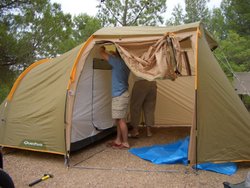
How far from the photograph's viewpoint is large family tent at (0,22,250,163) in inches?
147

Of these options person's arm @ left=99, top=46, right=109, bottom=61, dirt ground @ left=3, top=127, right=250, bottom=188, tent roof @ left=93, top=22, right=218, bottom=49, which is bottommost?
dirt ground @ left=3, top=127, right=250, bottom=188

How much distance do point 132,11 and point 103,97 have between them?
12.8 meters

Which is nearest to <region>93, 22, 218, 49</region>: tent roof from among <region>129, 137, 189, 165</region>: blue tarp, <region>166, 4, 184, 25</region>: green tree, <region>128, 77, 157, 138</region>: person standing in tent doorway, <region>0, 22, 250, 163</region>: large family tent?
<region>0, 22, 250, 163</region>: large family tent

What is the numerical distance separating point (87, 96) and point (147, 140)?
54.9 inches

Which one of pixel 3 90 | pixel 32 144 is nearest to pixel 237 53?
pixel 3 90

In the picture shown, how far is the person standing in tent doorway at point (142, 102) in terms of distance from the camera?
5555 mm

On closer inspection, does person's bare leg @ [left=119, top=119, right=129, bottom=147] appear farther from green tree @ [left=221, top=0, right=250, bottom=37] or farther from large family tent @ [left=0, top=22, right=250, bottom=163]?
green tree @ [left=221, top=0, right=250, bottom=37]

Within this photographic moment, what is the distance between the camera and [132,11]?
17.1 m

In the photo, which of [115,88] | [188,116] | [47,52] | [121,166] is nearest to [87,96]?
[115,88]

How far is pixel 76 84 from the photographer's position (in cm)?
425

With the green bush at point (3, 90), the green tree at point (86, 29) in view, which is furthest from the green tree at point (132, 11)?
the green bush at point (3, 90)

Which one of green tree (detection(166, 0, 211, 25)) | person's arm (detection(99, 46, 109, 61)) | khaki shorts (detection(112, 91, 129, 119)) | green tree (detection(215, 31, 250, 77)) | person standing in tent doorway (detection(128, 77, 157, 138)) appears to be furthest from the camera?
green tree (detection(166, 0, 211, 25))

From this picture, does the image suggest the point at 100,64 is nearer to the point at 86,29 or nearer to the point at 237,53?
the point at 237,53

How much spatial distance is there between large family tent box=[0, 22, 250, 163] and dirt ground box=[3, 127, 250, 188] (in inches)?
7.3
